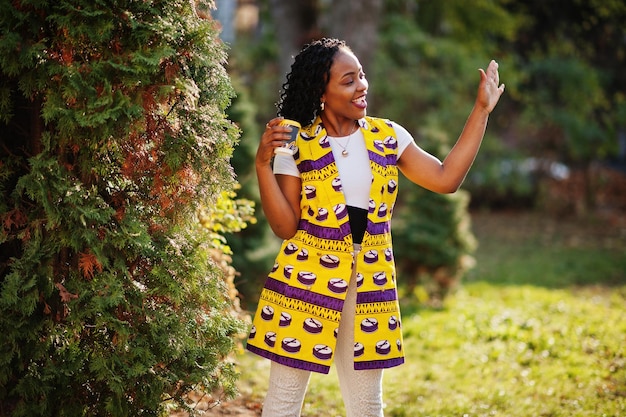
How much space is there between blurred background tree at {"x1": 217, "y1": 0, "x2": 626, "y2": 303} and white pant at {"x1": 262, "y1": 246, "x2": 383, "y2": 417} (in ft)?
29.6

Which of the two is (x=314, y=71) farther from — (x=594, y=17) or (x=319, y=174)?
(x=594, y=17)

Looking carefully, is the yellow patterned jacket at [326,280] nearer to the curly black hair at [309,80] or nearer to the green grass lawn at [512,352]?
the curly black hair at [309,80]

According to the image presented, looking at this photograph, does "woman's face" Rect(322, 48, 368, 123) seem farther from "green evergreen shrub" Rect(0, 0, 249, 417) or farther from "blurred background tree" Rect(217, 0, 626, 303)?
"blurred background tree" Rect(217, 0, 626, 303)

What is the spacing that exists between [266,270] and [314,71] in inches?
166

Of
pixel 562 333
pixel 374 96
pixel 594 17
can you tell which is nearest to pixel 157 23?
pixel 562 333

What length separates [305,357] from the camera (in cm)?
292

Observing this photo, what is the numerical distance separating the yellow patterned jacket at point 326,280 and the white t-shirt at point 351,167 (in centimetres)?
3

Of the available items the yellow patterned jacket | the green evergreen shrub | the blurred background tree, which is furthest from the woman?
the blurred background tree

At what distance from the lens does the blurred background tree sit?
14.1 metres

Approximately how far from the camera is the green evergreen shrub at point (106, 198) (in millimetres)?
2754

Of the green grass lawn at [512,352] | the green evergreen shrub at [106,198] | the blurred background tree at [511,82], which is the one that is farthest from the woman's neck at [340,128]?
the blurred background tree at [511,82]

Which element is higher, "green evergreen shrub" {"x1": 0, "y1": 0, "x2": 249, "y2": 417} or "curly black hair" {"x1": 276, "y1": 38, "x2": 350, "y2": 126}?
"curly black hair" {"x1": 276, "y1": 38, "x2": 350, "y2": 126}

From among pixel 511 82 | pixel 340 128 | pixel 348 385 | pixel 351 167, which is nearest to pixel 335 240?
pixel 351 167

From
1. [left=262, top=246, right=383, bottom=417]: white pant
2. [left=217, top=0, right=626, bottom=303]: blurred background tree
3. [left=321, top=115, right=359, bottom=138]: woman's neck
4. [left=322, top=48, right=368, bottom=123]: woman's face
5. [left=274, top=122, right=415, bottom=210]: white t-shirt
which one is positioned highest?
[left=217, top=0, right=626, bottom=303]: blurred background tree
